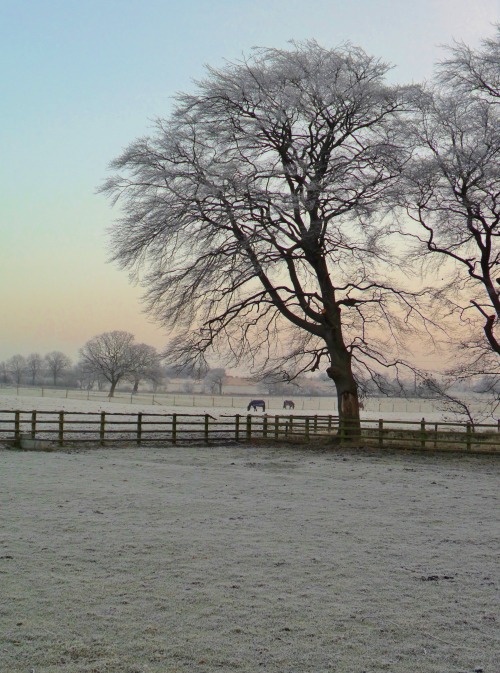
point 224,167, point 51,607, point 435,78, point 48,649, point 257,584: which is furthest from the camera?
point 435,78

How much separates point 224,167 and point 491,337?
441 inches

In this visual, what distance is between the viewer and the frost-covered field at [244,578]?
5055 millimetres

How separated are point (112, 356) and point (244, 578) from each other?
96.2 m

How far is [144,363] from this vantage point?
3812 inches

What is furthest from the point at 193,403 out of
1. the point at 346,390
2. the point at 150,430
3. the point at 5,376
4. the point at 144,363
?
the point at 5,376

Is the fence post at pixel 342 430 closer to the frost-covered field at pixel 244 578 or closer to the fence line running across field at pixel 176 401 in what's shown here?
the frost-covered field at pixel 244 578

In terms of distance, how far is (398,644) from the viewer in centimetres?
527

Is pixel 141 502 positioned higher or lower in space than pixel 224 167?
lower

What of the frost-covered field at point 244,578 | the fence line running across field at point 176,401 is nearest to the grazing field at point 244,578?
the frost-covered field at point 244,578

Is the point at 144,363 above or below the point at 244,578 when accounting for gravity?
above

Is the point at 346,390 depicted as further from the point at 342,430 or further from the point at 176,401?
the point at 176,401

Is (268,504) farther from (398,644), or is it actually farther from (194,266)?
(194,266)

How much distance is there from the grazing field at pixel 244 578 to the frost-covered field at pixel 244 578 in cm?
2

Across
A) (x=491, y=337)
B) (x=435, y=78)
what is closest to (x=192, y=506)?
(x=491, y=337)
